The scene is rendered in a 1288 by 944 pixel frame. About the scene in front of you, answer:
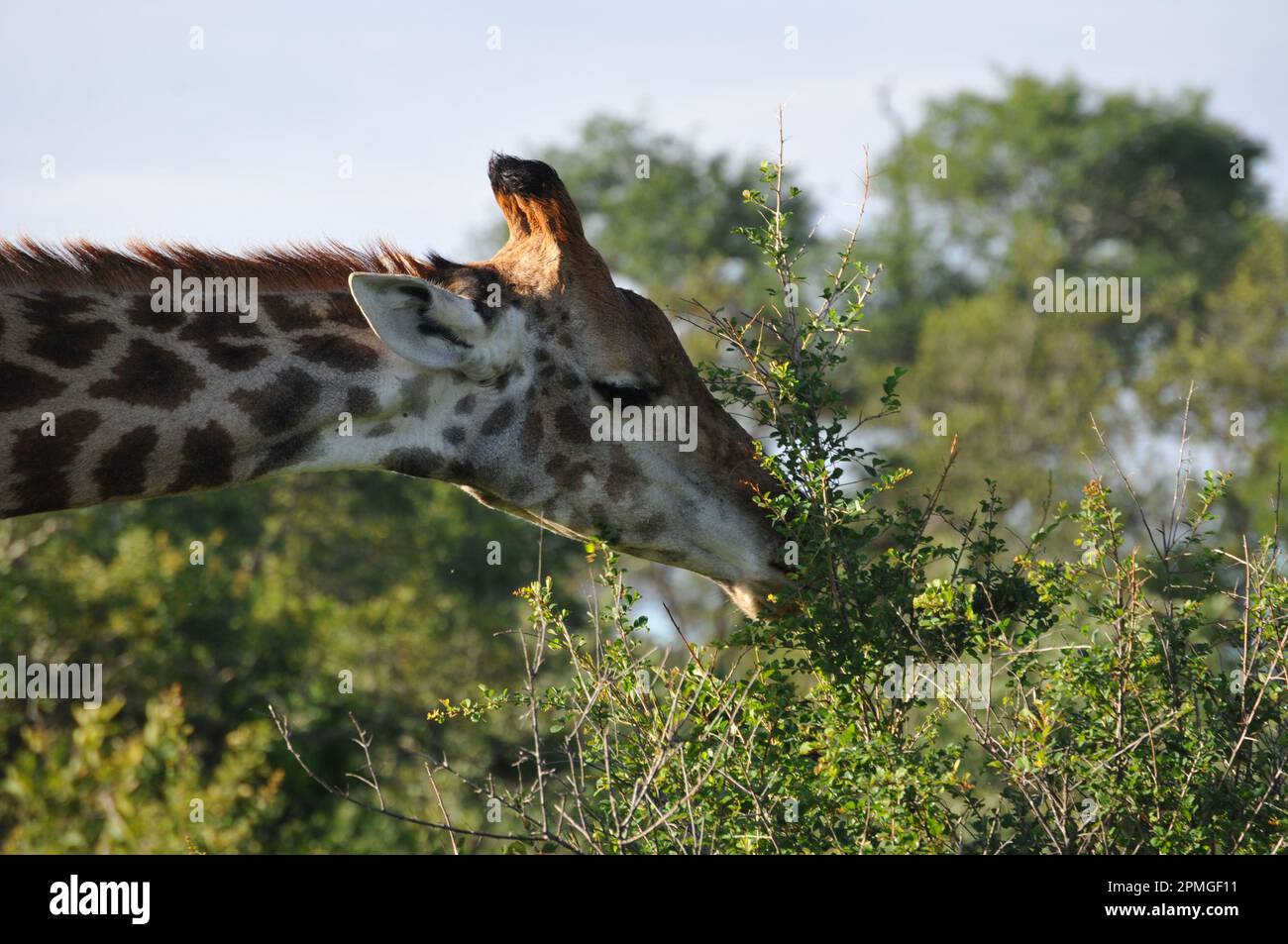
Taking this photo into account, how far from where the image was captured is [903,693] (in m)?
5.72

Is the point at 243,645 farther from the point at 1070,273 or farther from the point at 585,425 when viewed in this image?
the point at 1070,273

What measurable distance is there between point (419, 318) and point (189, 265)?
0.87m

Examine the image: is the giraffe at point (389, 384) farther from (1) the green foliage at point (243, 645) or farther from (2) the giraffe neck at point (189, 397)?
(1) the green foliage at point (243, 645)

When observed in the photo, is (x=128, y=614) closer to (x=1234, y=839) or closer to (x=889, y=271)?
(x=1234, y=839)

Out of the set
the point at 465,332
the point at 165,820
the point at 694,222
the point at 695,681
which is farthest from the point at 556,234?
the point at 694,222

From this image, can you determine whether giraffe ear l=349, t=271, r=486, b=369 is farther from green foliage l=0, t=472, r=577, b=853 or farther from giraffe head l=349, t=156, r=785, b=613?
green foliage l=0, t=472, r=577, b=853

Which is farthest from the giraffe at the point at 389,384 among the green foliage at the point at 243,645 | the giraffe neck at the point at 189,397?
the green foliage at the point at 243,645

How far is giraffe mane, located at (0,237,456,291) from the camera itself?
5.72 meters

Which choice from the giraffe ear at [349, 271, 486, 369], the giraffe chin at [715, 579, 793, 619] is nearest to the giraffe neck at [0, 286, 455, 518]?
the giraffe ear at [349, 271, 486, 369]

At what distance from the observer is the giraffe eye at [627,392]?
6180mm

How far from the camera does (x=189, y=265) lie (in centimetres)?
592

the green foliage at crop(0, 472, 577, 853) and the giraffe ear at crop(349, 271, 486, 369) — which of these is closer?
the giraffe ear at crop(349, 271, 486, 369)

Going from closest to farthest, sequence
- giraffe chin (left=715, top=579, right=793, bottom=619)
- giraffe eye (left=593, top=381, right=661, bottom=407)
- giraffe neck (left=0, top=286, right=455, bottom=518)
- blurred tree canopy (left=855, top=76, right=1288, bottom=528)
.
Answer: giraffe neck (left=0, top=286, right=455, bottom=518)
giraffe chin (left=715, top=579, right=793, bottom=619)
giraffe eye (left=593, top=381, right=661, bottom=407)
blurred tree canopy (left=855, top=76, right=1288, bottom=528)

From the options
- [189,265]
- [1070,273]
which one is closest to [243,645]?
[189,265]
